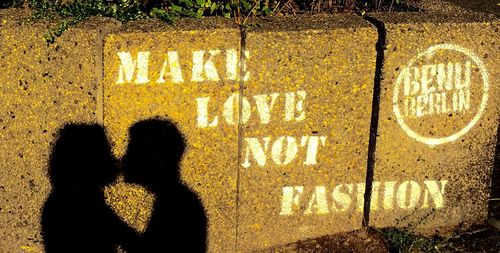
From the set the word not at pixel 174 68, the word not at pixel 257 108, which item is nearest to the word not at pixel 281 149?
the word not at pixel 257 108

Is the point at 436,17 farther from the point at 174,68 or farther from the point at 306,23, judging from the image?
the point at 174,68

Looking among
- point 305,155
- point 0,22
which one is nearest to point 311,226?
point 305,155

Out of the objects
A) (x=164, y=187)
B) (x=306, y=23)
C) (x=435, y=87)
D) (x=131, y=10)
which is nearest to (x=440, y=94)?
(x=435, y=87)

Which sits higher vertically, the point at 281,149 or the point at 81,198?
Result: the point at 281,149

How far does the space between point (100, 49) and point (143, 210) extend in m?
0.94

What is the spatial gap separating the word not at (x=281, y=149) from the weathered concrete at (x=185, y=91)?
0.29ft

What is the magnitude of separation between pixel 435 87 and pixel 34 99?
2.24 meters

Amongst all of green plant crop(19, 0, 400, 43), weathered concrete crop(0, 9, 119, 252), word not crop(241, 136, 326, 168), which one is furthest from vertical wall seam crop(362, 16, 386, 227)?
weathered concrete crop(0, 9, 119, 252)

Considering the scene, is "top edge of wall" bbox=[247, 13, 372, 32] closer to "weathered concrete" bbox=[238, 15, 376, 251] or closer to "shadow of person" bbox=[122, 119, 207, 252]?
"weathered concrete" bbox=[238, 15, 376, 251]

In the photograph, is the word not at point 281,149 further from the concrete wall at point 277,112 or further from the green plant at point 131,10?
the green plant at point 131,10

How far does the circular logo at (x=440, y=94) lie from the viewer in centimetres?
405

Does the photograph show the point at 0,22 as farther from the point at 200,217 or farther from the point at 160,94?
the point at 200,217

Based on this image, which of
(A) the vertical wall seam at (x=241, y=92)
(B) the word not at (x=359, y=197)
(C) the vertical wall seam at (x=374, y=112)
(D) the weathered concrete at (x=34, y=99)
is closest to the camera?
(D) the weathered concrete at (x=34, y=99)

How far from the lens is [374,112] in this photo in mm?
4078
